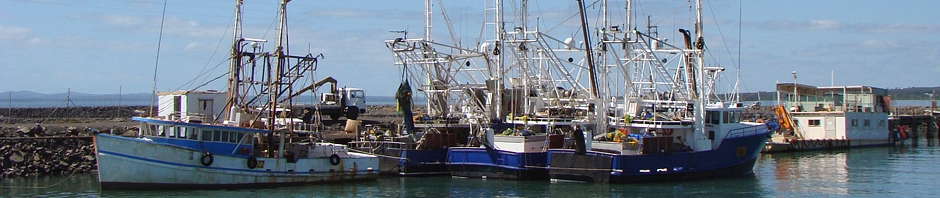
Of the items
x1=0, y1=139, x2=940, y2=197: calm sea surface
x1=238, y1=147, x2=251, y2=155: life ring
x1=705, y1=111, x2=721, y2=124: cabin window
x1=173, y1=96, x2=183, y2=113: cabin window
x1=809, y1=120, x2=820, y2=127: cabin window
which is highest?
x1=173, y1=96, x2=183, y2=113: cabin window

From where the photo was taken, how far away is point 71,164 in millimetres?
35625

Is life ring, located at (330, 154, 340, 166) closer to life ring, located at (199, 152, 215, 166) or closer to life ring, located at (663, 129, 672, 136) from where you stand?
life ring, located at (199, 152, 215, 166)

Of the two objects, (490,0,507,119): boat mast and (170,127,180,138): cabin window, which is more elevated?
(490,0,507,119): boat mast

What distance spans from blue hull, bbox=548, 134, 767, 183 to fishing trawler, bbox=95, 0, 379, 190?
6.90 meters

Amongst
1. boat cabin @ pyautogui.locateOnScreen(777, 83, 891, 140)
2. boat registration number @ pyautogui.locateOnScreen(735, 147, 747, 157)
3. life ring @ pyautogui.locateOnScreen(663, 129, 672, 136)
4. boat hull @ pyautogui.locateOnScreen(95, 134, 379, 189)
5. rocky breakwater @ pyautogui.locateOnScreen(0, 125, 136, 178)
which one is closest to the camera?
boat hull @ pyautogui.locateOnScreen(95, 134, 379, 189)

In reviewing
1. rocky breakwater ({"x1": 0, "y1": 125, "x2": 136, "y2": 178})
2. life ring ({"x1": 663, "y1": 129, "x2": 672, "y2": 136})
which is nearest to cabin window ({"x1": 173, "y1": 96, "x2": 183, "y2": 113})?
rocky breakwater ({"x1": 0, "y1": 125, "x2": 136, "y2": 178})

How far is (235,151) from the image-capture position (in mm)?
30578

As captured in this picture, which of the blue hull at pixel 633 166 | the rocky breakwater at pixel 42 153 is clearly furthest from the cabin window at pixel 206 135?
the blue hull at pixel 633 166

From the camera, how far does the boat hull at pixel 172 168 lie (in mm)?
28438

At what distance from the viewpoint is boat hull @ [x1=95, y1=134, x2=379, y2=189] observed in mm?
28438

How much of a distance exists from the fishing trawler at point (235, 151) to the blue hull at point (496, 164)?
2.96 metres

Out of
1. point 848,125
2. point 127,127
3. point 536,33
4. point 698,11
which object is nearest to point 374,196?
point 536,33

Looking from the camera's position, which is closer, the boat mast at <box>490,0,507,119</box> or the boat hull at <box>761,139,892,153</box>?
the boat mast at <box>490,0,507,119</box>

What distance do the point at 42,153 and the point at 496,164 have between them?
55.9ft
